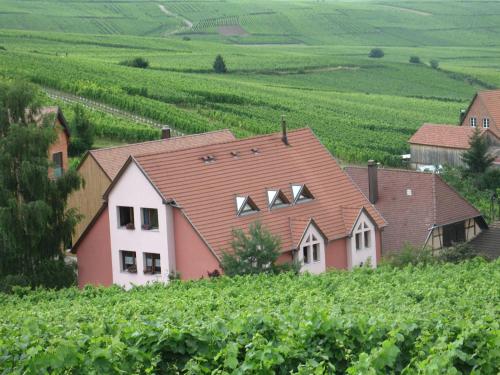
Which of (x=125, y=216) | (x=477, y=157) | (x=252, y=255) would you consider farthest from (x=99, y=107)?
(x=252, y=255)

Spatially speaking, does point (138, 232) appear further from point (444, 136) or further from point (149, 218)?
point (444, 136)


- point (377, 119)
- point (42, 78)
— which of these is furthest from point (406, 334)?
point (377, 119)

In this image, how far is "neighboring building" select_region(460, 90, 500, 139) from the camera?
8890 centimetres

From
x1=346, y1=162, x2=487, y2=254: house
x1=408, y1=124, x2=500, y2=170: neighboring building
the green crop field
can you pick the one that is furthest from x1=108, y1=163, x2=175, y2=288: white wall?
x1=408, y1=124, x2=500, y2=170: neighboring building

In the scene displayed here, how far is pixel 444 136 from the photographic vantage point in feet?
278

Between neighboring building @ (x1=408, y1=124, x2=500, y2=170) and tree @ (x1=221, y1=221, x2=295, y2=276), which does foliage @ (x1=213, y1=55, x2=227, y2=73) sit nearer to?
neighboring building @ (x1=408, y1=124, x2=500, y2=170)

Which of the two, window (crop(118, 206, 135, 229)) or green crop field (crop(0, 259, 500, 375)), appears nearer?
green crop field (crop(0, 259, 500, 375))

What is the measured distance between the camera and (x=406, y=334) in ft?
61.4

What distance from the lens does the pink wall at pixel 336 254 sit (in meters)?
45.8

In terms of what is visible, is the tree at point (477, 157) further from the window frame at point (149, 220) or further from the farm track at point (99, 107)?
the window frame at point (149, 220)

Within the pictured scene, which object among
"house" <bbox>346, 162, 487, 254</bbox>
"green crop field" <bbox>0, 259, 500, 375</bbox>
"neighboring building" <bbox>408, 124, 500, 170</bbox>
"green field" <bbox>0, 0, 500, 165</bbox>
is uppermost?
"green field" <bbox>0, 0, 500, 165</bbox>

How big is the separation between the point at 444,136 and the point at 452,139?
0.92 metres

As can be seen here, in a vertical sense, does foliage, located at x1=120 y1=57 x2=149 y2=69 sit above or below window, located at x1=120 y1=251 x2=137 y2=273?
above

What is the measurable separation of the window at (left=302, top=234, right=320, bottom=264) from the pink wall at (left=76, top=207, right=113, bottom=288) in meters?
8.03
